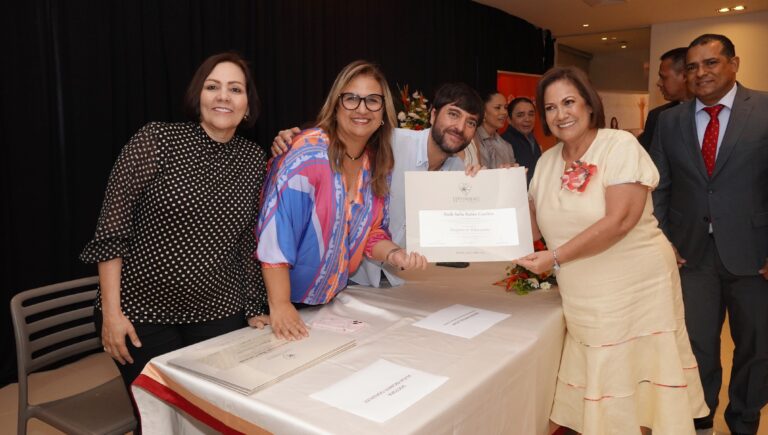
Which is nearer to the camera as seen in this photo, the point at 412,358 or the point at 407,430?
the point at 407,430

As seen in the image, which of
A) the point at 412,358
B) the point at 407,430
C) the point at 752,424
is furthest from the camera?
the point at 752,424

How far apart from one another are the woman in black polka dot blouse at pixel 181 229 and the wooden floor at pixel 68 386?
1.66m

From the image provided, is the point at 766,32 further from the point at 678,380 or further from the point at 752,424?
the point at 678,380

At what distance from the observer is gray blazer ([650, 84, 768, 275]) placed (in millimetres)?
2371

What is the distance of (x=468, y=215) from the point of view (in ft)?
6.37

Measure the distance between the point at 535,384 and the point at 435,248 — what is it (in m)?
0.55

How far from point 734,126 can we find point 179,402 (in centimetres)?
248

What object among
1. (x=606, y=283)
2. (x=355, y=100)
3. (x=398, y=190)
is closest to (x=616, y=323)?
(x=606, y=283)

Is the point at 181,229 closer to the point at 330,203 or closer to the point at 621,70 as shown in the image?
the point at 330,203

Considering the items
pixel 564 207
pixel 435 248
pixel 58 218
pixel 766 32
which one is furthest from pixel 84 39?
pixel 766 32

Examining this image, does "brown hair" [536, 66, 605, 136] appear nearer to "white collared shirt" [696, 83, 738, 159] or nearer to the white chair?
"white collared shirt" [696, 83, 738, 159]

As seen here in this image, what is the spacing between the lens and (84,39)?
12.0 feet

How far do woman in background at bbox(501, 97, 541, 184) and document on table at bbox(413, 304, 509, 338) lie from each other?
3.89 meters

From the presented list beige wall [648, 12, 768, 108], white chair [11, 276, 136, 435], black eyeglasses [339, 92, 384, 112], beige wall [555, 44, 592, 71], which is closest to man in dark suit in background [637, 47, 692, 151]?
black eyeglasses [339, 92, 384, 112]
